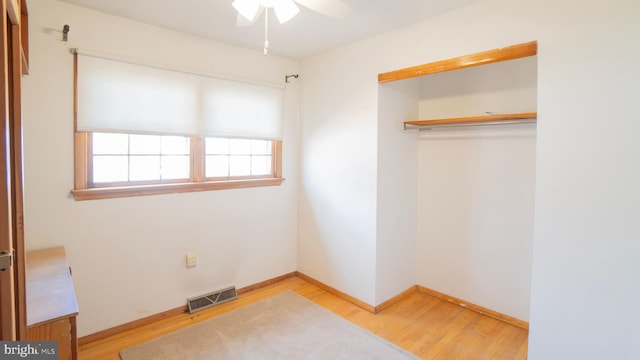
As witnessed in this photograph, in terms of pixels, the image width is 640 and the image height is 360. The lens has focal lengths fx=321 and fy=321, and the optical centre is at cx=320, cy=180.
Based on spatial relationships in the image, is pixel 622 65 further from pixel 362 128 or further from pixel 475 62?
pixel 362 128

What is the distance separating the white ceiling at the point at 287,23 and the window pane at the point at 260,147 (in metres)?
0.99

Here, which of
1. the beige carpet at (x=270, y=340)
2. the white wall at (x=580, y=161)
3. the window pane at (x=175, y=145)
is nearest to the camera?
the white wall at (x=580, y=161)

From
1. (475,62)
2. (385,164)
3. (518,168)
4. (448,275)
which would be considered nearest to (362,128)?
(385,164)

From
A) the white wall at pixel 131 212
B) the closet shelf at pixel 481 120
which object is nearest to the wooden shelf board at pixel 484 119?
the closet shelf at pixel 481 120

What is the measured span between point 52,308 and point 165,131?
5.34 ft

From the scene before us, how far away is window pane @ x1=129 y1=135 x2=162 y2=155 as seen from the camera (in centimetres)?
269

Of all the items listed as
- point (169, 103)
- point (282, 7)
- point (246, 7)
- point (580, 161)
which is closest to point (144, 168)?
point (169, 103)

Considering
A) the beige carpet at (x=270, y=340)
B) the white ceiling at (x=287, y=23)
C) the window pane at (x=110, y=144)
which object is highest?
the white ceiling at (x=287, y=23)

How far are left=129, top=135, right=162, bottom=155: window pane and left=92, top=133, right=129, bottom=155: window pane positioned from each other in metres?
0.04

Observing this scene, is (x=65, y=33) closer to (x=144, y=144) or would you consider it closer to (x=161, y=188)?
(x=144, y=144)

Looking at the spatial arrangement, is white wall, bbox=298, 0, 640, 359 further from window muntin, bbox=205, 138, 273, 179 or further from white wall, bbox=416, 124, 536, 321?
window muntin, bbox=205, 138, 273, 179

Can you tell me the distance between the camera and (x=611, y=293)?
1.75 meters

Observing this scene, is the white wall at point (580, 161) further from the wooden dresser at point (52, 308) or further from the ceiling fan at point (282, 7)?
the wooden dresser at point (52, 308)

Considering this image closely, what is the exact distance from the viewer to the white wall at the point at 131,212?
88.4 inches
